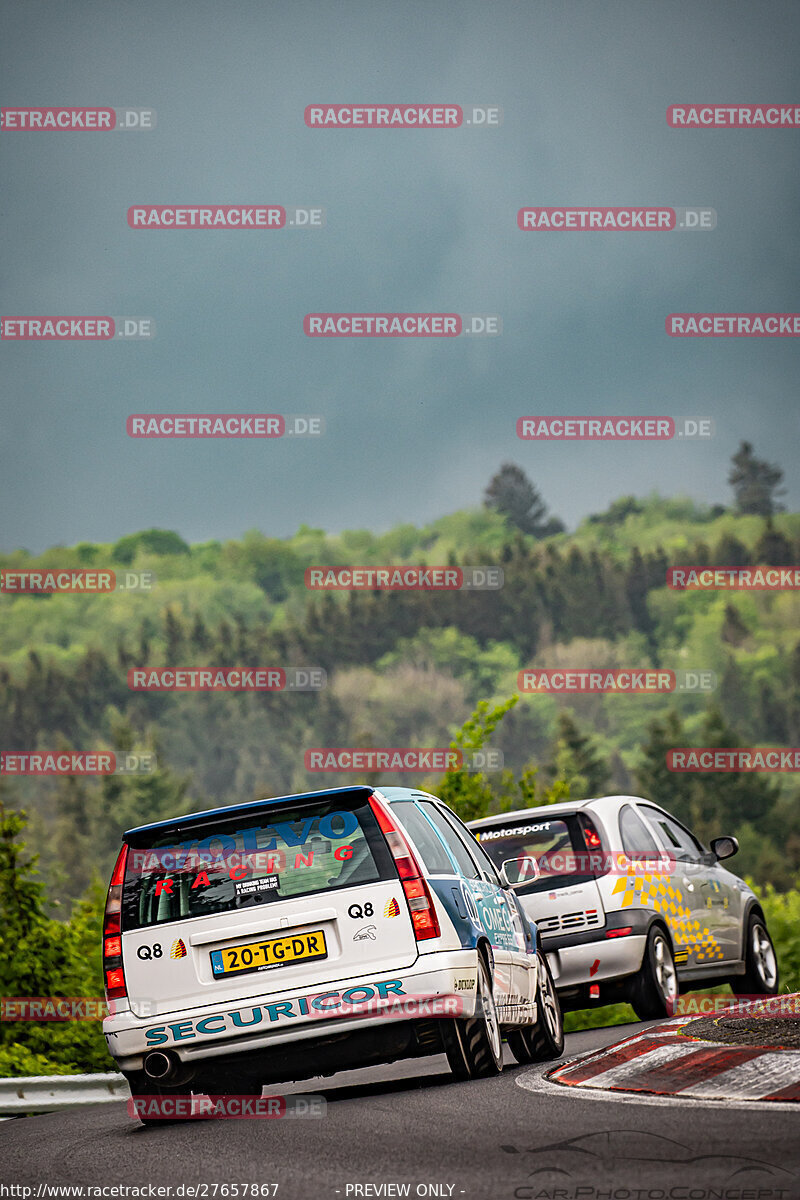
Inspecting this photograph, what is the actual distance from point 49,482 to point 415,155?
68.2 meters

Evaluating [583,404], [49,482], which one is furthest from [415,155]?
[49,482]

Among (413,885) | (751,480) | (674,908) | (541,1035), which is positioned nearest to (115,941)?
(413,885)

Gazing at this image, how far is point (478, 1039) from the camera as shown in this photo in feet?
27.5

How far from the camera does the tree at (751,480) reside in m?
164

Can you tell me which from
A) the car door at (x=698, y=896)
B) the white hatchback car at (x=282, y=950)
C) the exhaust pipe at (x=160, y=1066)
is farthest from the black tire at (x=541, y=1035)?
the car door at (x=698, y=896)

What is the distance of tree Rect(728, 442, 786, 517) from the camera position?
536ft

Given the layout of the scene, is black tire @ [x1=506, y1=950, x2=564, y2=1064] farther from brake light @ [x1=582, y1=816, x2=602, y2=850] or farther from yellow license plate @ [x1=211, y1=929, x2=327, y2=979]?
yellow license plate @ [x1=211, y1=929, x2=327, y2=979]

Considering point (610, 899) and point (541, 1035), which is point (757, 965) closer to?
point (610, 899)

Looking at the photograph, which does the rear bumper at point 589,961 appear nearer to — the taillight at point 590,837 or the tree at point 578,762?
the taillight at point 590,837

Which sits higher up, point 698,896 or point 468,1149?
point 698,896

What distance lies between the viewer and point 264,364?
17538 centimetres

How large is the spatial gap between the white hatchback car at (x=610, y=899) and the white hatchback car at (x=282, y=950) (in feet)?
11.2

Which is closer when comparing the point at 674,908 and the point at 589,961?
the point at 589,961

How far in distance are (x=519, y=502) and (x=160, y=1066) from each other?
164 m
